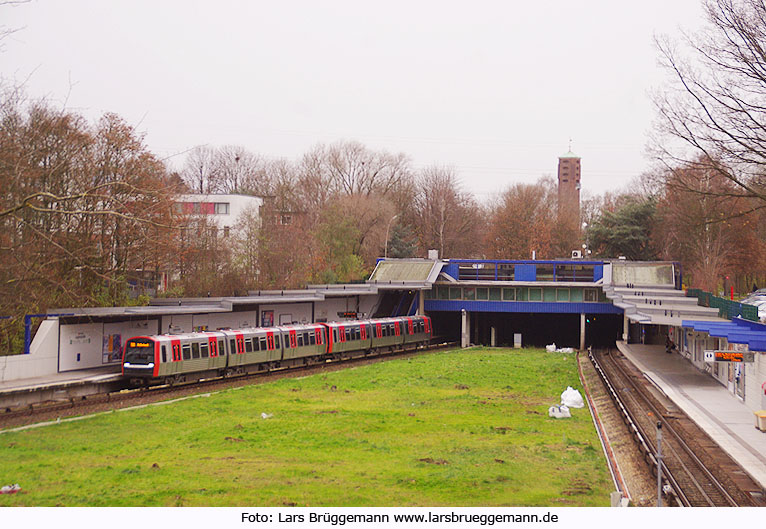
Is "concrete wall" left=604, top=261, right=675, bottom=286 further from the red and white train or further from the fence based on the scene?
the red and white train

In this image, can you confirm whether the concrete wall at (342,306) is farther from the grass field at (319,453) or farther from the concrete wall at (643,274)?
the grass field at (319,453)

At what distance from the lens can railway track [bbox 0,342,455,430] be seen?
24391 mm

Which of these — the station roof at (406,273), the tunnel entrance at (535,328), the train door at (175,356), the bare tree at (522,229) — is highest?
the bare tree at (522,229)

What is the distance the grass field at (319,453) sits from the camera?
15.9 m

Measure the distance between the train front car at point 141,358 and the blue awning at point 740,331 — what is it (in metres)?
21.7

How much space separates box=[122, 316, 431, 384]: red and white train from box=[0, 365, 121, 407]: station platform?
1.25 meters

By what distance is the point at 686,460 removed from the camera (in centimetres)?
2006

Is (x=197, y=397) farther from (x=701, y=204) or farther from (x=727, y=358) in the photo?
(x=701, y=204)

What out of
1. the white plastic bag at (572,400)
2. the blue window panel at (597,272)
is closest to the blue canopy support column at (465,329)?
the blue window panel at (597,272)

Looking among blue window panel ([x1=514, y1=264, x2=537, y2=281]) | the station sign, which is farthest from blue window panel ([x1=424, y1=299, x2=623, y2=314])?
the station sign

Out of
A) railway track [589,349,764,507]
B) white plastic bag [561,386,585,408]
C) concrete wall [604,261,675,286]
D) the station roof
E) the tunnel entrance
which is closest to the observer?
railway track [589,349,764,507]

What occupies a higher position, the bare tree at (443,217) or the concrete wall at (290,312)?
the bare tree at (443,217)

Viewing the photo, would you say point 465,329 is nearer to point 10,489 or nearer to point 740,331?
point 740,331

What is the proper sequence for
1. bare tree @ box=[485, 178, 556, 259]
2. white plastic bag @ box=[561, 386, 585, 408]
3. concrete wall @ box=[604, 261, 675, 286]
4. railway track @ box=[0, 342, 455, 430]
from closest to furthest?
railway track @ box=[0, 342, 455, 430], white plastic bag @ box=[561, 386, 585, 408], concrete wall @ box=[604, 261, 675, 286], bare tree @ box=[485, 178, 556, 259]
